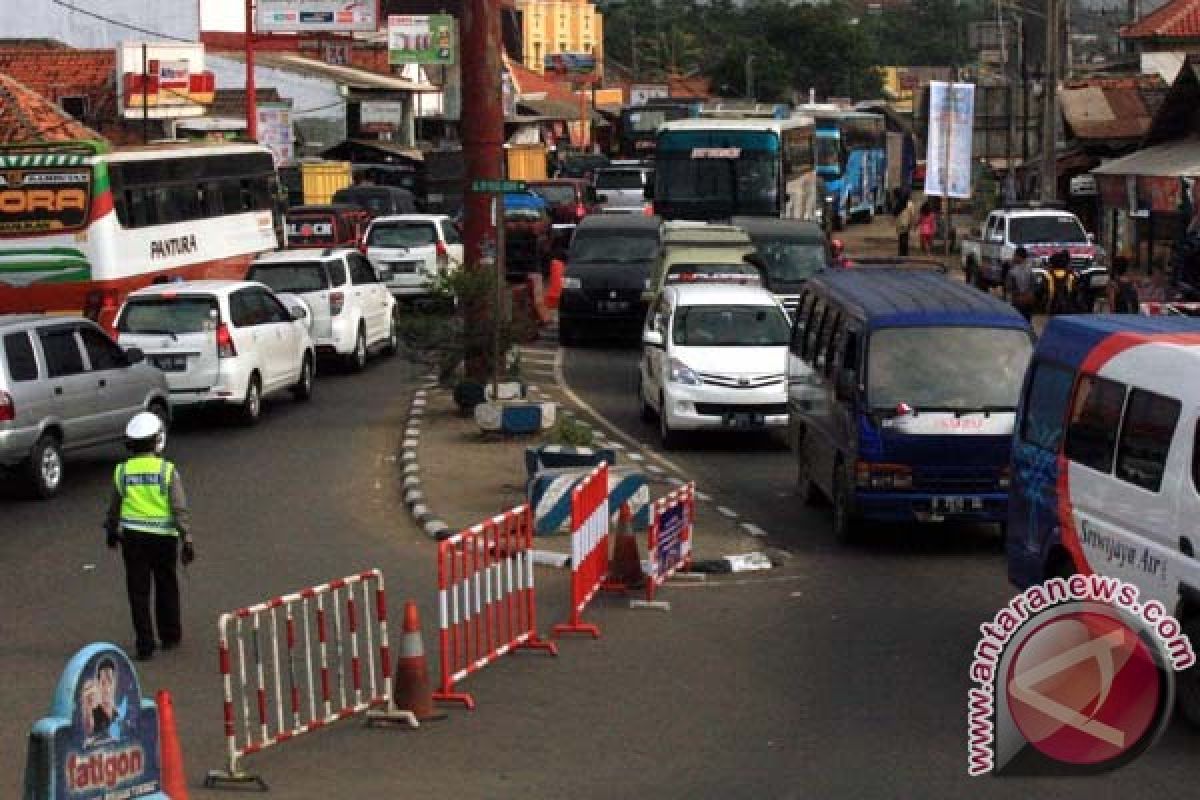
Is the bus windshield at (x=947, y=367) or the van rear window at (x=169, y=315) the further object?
the van rear window at (x=169, y=315)

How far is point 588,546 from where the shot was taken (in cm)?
1563

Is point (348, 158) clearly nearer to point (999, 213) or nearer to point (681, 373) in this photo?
point (999, 213)

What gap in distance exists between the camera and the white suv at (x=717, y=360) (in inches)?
961

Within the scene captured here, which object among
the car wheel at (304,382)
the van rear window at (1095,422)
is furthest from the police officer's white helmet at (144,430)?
the car wheel at (304,382)

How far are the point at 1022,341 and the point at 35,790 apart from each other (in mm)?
11884

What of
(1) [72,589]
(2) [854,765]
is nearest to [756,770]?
(2) [854,765]

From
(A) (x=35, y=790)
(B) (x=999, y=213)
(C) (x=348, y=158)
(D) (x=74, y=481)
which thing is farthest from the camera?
(C) (x=348, y=158)

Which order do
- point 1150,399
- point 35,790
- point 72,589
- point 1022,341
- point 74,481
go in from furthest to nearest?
1. point 74,481
2. point 1022,341
3. point 72,589
4. point 1150,399
5. point 35,790

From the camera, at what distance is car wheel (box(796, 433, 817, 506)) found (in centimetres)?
2097

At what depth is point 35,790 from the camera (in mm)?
8688

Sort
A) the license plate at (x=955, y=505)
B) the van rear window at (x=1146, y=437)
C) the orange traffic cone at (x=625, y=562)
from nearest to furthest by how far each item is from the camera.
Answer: the van rear window at (x=1146, y=437), the orange traffic cone at (x=625, y=562), the license plate at (x=955, y=505)

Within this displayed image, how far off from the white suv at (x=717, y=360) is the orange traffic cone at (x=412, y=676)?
1216 cm

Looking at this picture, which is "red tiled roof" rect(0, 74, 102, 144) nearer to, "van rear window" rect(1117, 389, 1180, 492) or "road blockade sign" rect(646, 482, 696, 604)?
"road blockade sign" rect(646, 482, 696, 604)

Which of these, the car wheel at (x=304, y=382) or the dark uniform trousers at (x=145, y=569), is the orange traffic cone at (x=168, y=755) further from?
the car wheel at (x=304, y=382)
